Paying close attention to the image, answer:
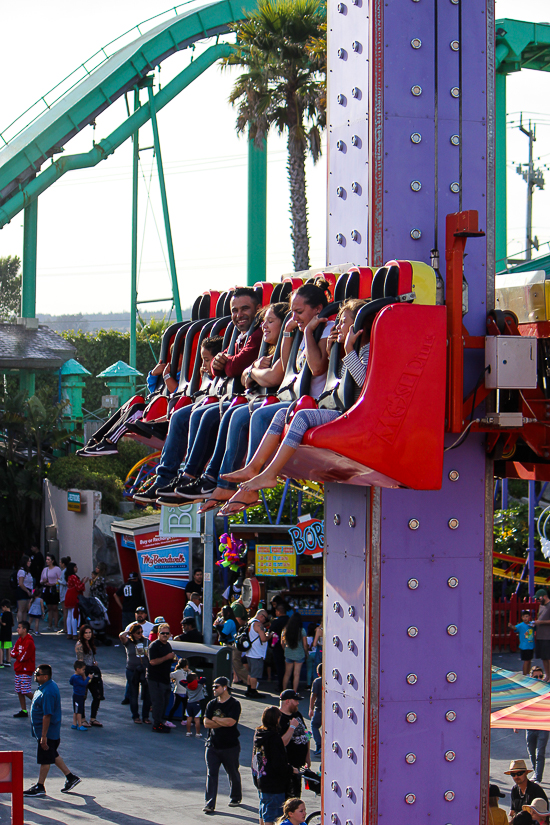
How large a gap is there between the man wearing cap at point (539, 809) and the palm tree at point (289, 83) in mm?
16050

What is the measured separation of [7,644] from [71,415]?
12.7 m

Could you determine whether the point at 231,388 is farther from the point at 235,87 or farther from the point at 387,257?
the point at 235,87

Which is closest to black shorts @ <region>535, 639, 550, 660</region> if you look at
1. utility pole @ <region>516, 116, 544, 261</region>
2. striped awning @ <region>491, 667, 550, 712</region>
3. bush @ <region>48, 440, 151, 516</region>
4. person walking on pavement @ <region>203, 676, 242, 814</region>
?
striped awning @ <region>491, 667, 550, 712</region>

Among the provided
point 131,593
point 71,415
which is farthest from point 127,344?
point 131,593

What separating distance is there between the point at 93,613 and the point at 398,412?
49.4 ft

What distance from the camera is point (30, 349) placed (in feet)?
101

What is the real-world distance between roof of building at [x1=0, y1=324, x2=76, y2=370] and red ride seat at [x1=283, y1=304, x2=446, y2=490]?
86.4 ft

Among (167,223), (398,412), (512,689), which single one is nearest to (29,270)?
(167,223)

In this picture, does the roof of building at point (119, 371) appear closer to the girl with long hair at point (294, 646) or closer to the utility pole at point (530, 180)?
the girl with long hair at point (294, 646)

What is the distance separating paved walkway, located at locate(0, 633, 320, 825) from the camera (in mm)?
10281

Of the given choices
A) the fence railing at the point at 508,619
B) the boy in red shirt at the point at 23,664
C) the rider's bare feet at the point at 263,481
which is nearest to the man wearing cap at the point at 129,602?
the boy in red shirt at the point at 23,664

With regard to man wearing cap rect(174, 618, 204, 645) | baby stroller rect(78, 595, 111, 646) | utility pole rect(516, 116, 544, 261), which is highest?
utility pole rect(516, 116, 544, 261)

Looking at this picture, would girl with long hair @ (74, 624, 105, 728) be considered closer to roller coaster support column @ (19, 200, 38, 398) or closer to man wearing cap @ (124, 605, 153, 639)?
man wearing cap @ (124, 605, 153, 639)

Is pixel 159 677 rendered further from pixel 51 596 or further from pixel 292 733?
pixel 51 596
